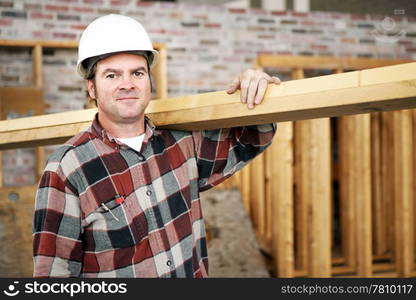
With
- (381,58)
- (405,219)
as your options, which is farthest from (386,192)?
(381,58)

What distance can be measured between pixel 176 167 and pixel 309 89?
0.57 m

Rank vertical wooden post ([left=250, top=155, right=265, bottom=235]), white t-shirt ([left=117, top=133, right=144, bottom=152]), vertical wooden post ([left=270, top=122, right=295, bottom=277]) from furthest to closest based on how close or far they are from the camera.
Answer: vertical wooden post ([left=250, top=155, right=265, bottom=235])
vertical wooden post ([left=270, top=122, right=295, bottom=277])
white t-shirt ([left=117, top=133, right=144, bottom=152])

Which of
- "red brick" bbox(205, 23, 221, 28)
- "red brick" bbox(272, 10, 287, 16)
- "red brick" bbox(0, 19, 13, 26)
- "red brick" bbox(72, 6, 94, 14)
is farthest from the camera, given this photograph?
"red brick" bbox(272, 10, 287, 16)

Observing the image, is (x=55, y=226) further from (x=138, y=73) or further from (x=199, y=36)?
(x=199, y=36)

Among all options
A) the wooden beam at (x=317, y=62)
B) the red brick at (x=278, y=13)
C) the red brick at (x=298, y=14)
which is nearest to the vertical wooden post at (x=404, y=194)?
the wooden beam at (x=317, y=62)

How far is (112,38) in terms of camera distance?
1517mm

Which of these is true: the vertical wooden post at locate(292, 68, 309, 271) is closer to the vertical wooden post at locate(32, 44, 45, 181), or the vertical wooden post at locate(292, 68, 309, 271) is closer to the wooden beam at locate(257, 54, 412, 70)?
the wooden beam at locate(257, 54, 412, 70)

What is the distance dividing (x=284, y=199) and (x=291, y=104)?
2634 mm

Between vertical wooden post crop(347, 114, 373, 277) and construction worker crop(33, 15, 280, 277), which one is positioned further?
vertical wooden post crop(347, 114, 373, 277)

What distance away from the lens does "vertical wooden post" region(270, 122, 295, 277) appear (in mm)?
3844

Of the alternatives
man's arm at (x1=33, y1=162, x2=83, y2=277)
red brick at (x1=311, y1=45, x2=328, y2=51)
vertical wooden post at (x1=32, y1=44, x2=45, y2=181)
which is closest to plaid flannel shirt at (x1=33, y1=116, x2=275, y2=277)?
man's arm at (x1=33, y1=162, x2=83, y2=277)

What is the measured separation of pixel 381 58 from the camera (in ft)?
17.3

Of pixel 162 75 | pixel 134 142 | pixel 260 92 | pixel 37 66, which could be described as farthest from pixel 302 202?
pixel 260 92

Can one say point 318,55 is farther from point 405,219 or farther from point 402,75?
point 402,75
